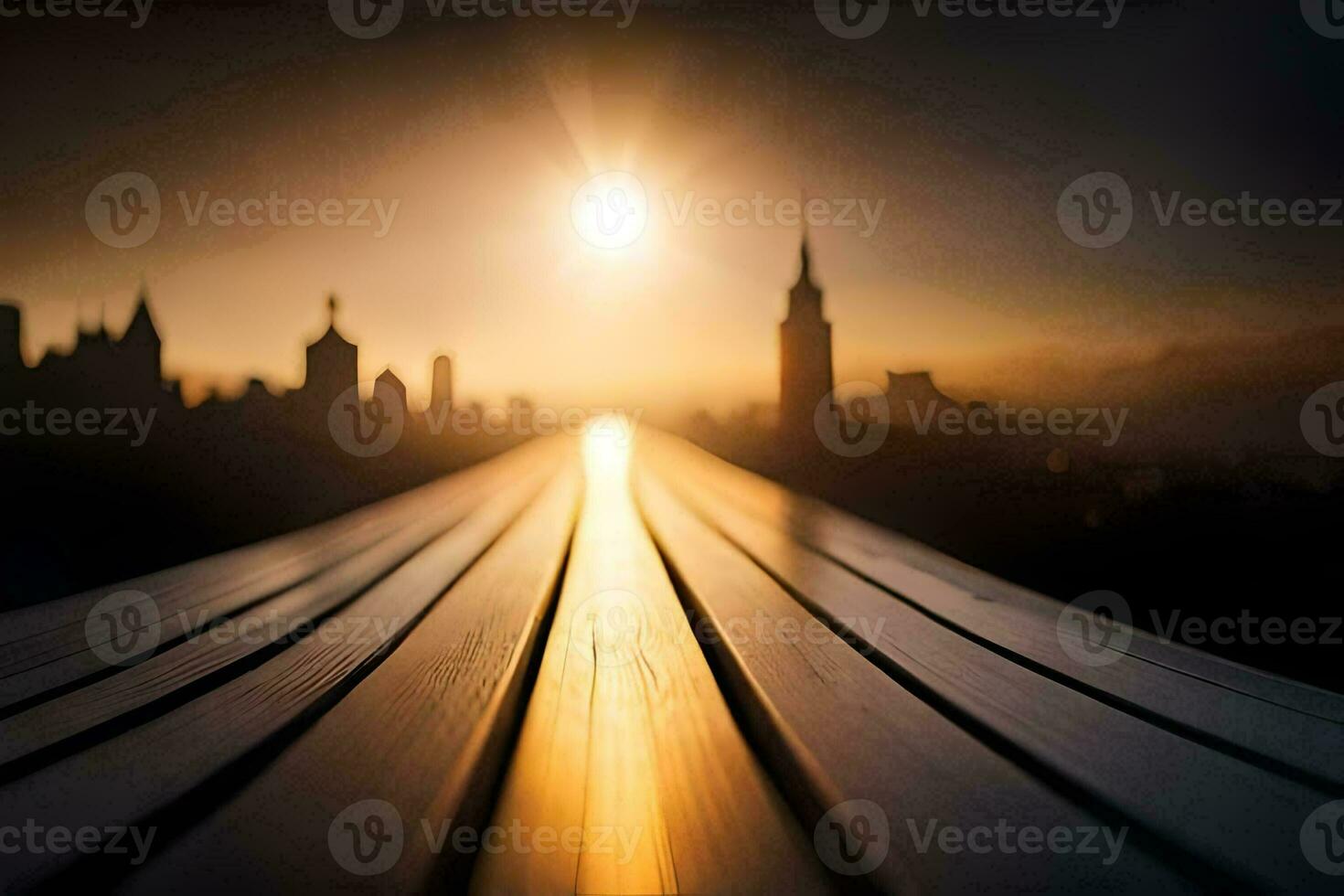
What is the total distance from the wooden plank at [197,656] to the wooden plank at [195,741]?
0.22ft

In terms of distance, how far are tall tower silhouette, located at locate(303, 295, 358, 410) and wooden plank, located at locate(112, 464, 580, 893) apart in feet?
9.85

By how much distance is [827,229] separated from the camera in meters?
3.67

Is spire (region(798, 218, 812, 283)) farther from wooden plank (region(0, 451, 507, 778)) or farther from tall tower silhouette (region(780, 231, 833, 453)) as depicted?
wooden plank (region(0, 451, 507, 778))

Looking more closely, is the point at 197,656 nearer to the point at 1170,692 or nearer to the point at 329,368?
the point at 1170,692

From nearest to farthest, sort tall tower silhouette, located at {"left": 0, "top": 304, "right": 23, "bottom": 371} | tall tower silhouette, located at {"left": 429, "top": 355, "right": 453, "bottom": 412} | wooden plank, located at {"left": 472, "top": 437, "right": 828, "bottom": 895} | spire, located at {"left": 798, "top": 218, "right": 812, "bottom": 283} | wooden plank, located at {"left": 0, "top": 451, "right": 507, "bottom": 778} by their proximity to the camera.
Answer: wooden plank, located at {"left": 472, "top": 437, "right": 828, "bottom": 895}
wooden plank, located at {"left": 0, "top": 451, "right": 507, "bottom": 778}
tall tower silhouette, located at {"left": 0, "top": 304, "right": 23, "bottom": 371}
spire, located at {"left": 798, "top": 218, "right": 812, "bottom": 283}
tall tower silhouette, located at {"left": 429, "top": 355, "right": 453, "bottom": 412}

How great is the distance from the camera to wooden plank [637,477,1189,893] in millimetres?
744

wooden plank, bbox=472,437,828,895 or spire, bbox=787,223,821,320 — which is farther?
spire, bbox=787,223,821,320

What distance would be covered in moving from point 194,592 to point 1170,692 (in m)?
2.15

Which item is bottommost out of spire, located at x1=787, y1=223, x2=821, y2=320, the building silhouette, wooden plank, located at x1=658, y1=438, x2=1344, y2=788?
wooden plank, located at x1=658, y1=438, x2=1344, y2=788

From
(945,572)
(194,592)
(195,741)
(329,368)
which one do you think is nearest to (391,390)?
(329,368)

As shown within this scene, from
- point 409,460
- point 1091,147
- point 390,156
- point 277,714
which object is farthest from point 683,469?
point 277,714

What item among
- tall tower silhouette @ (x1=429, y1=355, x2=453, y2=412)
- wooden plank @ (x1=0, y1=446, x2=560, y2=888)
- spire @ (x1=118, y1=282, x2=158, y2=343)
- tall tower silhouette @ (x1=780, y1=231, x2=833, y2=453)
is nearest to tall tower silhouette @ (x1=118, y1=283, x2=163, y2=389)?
spire @ (x1=118, y1=282, x2=158, y2=343)

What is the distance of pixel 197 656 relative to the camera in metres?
1.35

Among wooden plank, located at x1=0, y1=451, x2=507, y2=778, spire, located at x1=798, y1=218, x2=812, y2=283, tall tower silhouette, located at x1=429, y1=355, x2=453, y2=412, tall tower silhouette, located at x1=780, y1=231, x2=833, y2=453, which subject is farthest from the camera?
tall tower silhouette, located at x1=429, y1=355, x2=453, y2=412
